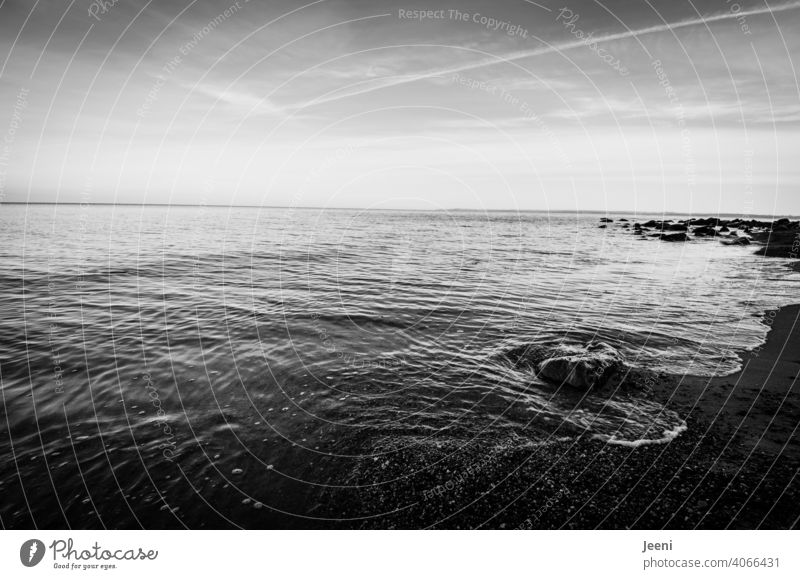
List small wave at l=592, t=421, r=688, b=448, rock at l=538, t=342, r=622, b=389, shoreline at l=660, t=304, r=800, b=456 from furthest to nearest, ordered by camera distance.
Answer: rock at l=538, t=342, r=622, b=389
shoreline at l=660, t=304, r=800, b=456
small wave at l=592, t=421, r=688, b=448

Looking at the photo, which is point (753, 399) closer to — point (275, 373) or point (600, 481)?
point (600, 481)

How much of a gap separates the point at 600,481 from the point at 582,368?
4.63 meters

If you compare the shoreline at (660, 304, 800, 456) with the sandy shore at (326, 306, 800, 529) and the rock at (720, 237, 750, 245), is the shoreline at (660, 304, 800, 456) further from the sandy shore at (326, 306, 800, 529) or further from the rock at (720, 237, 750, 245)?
the rock at (720, 237, 750, 245)

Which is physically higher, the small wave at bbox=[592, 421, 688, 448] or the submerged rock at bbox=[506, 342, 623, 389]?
the submerged rock at bbox=[506, 342, 623, 389]

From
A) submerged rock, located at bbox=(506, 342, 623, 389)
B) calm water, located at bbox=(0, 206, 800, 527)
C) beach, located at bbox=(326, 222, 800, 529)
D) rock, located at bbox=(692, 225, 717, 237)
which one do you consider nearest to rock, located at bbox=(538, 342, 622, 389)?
submerged rock, located at bbox=(506, 342, 623, 389)

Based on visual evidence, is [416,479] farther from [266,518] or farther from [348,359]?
[348,359]

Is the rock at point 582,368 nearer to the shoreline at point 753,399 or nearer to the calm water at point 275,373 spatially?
the calm water at point 275,373

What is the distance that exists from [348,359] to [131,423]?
6.50 metres

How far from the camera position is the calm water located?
24.3 feet

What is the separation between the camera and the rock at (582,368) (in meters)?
11.3

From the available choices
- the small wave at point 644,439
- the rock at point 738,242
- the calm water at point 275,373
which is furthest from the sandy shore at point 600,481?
the rock at point 738,242

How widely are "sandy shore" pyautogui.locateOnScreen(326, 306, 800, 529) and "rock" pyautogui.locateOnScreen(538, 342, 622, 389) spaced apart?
2373 millimetres
